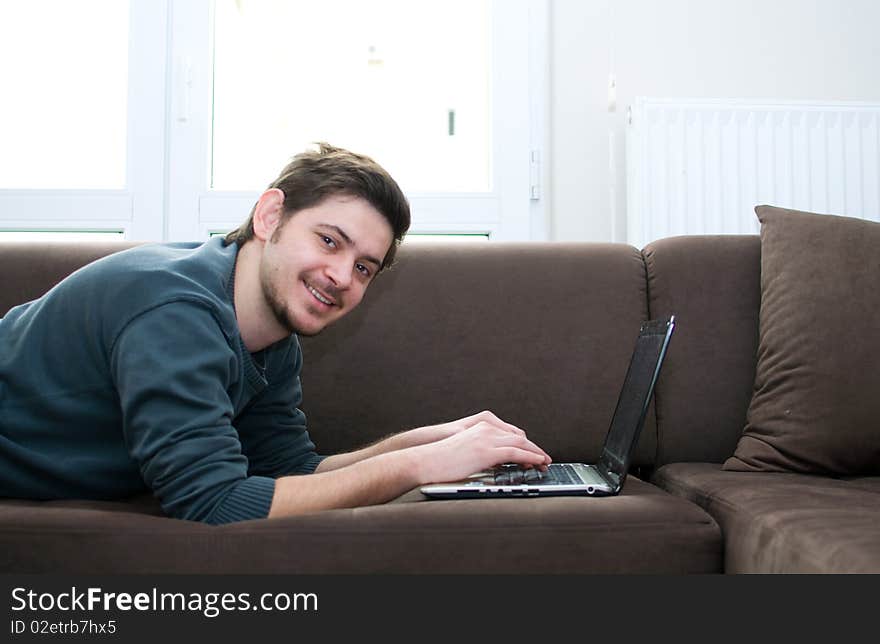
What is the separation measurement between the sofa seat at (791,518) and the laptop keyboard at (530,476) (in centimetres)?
19

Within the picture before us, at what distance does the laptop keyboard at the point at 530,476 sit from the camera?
1.14 m

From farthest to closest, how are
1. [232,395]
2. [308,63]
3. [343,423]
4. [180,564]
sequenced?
[308,63] < [343,423] < [232,395] < [180,564]

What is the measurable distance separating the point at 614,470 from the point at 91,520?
708 millimetres

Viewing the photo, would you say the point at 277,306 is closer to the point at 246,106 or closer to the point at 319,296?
the point at 319,296

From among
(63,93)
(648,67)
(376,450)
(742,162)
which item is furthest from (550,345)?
(63,93)

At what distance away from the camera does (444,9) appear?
2539mm

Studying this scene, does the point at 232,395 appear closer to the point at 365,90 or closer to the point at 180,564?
the point at 180,564

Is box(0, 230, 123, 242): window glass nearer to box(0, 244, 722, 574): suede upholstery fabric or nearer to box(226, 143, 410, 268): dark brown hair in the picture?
box(0, 244, 722, 574): suede upholstery fabric

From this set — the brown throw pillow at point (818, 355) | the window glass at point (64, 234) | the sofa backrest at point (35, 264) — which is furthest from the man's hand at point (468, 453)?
the window glass at point (64, 234)

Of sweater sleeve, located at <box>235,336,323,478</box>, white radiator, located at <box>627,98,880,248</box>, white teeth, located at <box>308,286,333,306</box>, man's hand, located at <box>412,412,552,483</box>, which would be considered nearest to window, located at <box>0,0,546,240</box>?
white radiator, located at <box>627,98,880,248</box>

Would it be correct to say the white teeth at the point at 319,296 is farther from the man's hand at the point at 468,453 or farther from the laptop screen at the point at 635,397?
the laptop screen at the point at 635,397

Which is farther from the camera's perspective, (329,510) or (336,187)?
(336,187)

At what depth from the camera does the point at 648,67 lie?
247 cm

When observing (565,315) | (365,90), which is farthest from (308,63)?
(565,315)
